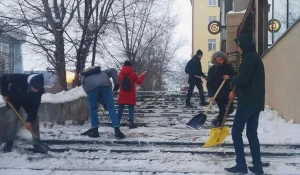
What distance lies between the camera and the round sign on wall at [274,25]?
10.7 meters

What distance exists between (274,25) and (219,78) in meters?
4.70

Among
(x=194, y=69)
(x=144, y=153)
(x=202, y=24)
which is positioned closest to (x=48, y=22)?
(x=194, y=69)

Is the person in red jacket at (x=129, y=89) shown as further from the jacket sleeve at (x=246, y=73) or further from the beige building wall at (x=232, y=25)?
the beige building wall at (x=232, y=25)

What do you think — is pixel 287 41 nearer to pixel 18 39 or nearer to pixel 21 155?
pixel 21 155

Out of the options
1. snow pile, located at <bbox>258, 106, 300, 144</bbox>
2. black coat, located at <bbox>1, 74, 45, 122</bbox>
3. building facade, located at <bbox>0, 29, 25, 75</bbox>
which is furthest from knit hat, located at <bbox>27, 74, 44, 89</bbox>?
building facade, located at <bbox>0, 29, 25, 75</bbox>

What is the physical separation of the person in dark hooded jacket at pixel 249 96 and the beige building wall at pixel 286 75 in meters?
3.08

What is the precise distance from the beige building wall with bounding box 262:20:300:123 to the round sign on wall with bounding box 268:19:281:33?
61 cm

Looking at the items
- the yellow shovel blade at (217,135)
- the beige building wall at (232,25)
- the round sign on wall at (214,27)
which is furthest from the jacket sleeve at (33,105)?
the round sign on wall at (214,27)

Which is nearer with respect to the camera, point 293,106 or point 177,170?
point 177,170

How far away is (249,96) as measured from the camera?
16.3 ft

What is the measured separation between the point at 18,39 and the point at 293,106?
1181cm

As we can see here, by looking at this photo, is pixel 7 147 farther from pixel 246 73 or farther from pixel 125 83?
pixel 246 73

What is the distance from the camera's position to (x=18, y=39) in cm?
1620

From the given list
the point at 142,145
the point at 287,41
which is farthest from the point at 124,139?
the point at 287,41
